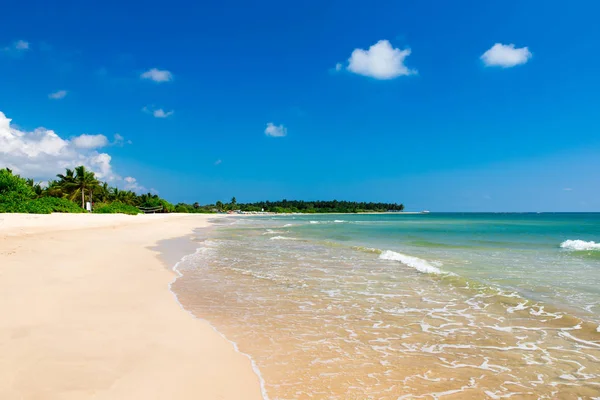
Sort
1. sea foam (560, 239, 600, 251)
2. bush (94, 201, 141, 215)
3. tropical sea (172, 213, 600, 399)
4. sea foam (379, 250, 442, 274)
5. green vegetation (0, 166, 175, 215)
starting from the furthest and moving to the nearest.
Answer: bush (94, 201, 141, 215)
green vegetation (0, 166, 175, 215)
sea foam (560, 239, 600, 251)
sea foam (379, 250, 442, 274)
tropical sea (172, 213, 600, 399)

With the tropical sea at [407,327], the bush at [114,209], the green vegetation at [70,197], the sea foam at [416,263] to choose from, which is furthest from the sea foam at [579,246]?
the bush at [114,209]

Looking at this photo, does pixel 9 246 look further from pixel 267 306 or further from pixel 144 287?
pixel 267 306

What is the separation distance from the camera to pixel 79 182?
61281mm

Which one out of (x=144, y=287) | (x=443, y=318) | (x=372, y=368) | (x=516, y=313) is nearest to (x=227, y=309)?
(x=144, y=287)

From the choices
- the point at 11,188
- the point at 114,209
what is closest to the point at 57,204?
the point at 11,188

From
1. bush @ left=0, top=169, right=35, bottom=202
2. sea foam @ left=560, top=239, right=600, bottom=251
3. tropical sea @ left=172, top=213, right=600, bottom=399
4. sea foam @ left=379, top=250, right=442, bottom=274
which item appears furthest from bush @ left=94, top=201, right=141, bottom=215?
sea foam @ left=560, top=239, right=600, bottom=251

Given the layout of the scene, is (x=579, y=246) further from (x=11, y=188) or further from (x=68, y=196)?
(x=68, y=196)

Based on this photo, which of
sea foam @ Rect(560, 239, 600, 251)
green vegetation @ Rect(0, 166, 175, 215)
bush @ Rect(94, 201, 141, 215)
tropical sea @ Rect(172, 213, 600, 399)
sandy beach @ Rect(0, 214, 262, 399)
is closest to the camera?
sandy beach @ Rect(0, 214, 262, 399)

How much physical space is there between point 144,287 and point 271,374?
5.51 meters

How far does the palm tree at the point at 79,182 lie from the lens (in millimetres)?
61156

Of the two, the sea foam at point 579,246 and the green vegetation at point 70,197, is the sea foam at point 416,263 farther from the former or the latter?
the green vegetation at point 70,197

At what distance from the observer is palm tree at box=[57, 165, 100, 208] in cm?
6116

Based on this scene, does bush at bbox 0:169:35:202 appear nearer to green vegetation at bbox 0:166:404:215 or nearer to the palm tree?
green vegetation at bbox 0:166:404:215

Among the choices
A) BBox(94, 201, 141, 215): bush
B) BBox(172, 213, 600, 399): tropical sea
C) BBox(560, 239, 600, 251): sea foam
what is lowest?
BBox(172, 213, 600, 399): tropical sea
